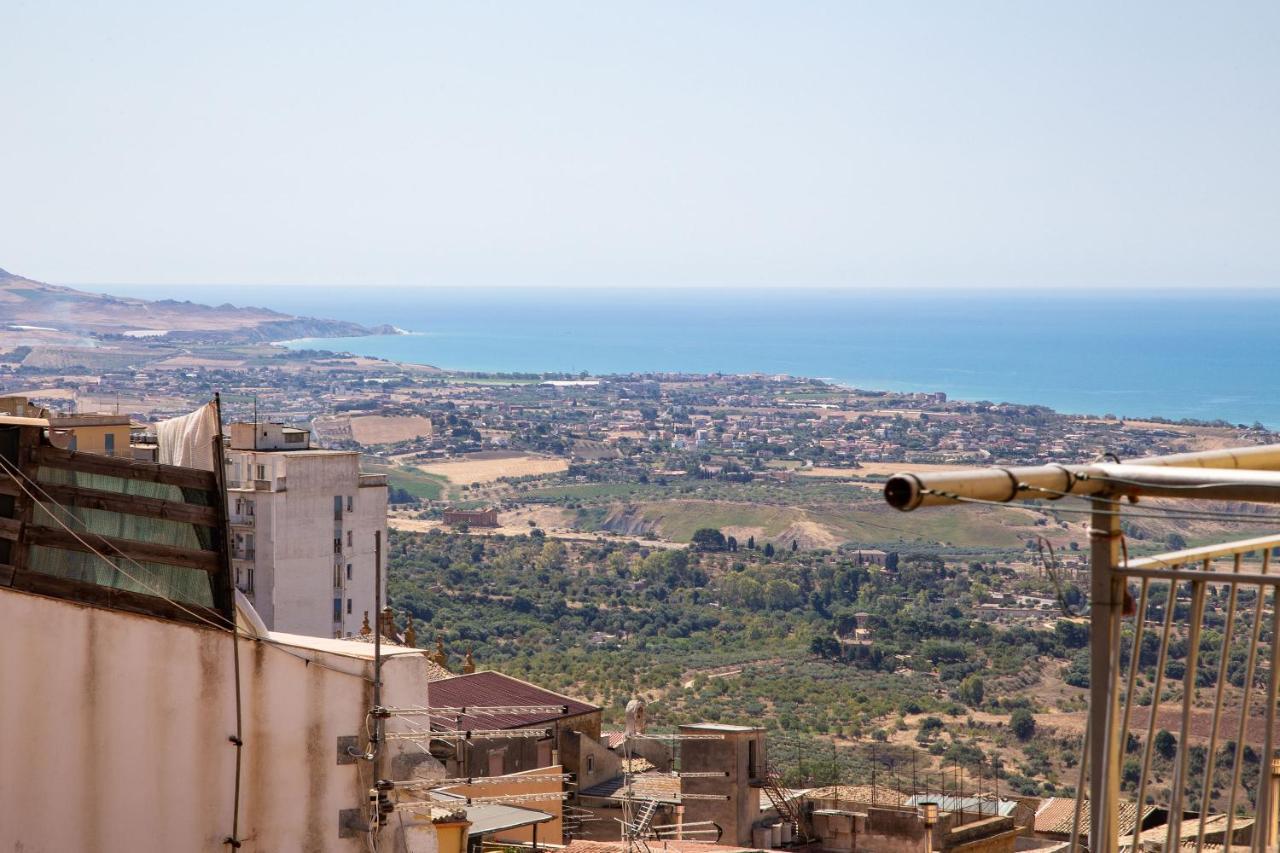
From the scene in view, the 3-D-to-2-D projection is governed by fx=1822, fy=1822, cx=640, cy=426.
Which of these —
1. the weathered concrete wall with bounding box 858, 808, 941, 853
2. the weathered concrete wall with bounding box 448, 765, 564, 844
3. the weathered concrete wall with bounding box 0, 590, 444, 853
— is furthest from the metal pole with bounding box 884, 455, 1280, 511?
the weathered concrete wall with bounding box 858, 808, 941, 853

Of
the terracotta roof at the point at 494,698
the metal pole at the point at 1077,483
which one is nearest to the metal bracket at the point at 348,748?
the metal pole at the point at 1077,483

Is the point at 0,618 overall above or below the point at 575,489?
above

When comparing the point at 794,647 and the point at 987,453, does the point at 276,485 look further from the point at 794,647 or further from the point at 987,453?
the point at 987,453

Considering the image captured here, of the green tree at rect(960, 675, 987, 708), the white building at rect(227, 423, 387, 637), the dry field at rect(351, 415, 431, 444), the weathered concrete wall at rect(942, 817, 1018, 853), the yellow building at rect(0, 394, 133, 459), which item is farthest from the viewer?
the dry field at rect(351, 415, 431, 444)

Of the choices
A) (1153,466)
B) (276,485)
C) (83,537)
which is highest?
(1153,466)

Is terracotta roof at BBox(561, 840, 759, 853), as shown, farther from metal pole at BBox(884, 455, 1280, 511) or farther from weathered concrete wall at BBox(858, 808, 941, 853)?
metal pole at BBox(884, 455, 1280, 511)

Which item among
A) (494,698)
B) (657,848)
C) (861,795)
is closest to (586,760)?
(494,698)

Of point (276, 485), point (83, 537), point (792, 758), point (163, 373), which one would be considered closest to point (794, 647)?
point (792, 758)
